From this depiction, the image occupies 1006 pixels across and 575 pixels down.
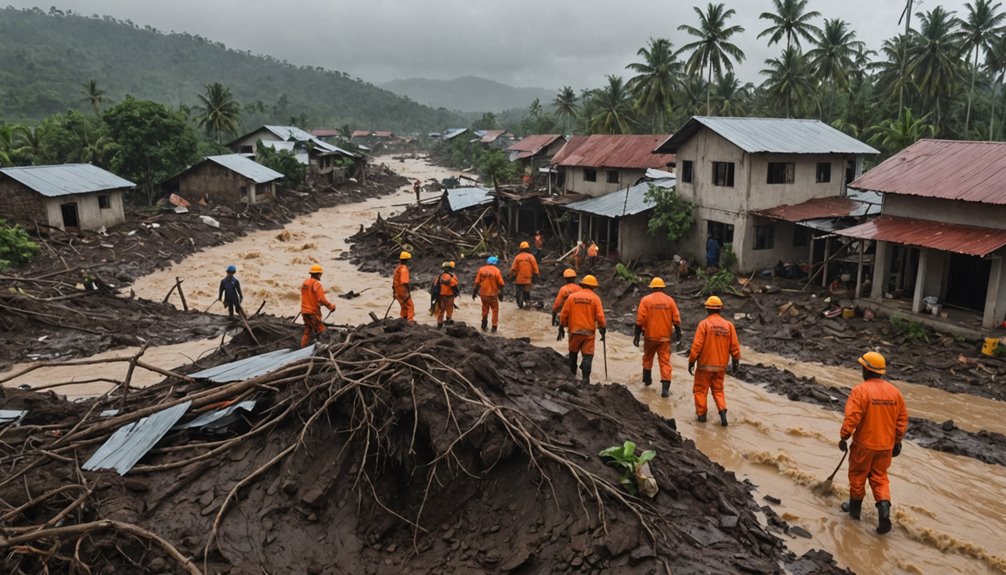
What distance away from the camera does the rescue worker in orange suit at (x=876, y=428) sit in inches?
274

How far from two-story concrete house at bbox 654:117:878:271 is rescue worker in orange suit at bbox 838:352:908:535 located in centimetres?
1292

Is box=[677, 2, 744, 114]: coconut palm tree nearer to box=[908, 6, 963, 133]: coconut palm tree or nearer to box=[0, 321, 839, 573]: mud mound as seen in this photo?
box=[908, 6, 963, 133]: coconut palm tree

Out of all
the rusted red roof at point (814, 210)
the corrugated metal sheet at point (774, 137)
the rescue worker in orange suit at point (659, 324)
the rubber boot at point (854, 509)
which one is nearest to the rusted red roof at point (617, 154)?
the corrugated metal sheet at point (774, 137)

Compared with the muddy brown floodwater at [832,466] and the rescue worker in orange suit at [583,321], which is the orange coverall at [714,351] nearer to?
the muddy brown floodwater at [832,466]

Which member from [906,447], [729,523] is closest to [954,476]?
[906,447]

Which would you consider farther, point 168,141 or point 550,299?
point 168,141

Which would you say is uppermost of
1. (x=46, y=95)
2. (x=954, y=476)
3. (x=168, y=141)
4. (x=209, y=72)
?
(x=209, y=72)

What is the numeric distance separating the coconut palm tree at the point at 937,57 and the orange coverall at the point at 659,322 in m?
32.1

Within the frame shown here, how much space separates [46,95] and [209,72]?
88480mm

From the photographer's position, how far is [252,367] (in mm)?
8125

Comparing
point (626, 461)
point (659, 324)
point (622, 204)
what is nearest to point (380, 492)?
point (626, 461)

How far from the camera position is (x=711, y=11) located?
3609 cm

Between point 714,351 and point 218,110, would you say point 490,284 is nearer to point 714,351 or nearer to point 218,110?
point 714,351

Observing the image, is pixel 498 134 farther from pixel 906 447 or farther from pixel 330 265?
pixel 906 447
